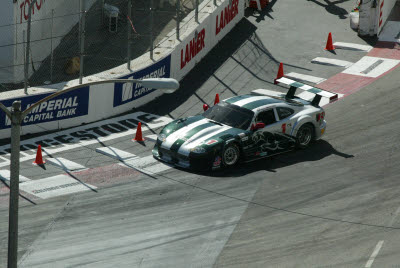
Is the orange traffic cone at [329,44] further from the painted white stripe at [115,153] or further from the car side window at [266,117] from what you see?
the painted white stripe at [115,153]

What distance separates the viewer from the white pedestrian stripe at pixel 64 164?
19.1 meters

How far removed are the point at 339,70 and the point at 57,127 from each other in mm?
10161

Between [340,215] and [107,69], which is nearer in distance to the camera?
[340,215]

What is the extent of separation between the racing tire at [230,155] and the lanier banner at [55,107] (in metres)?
5.11

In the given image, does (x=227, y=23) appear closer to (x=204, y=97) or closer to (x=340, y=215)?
(x=204, y=97)

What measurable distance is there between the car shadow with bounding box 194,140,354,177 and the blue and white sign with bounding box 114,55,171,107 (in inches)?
203

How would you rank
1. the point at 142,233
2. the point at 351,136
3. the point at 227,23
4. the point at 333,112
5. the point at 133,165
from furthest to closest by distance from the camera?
the point at 227,23
the point at 333,112
the point at 351,136
the point at 133,165
the point at 142,233

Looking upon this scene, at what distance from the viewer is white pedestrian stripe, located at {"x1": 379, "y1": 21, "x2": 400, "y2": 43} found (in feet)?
96.6

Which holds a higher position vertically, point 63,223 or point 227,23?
point 227,23

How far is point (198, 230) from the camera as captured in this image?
631 inches

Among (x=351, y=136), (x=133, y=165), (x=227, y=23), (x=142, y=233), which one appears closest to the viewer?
(x=142, y=233)

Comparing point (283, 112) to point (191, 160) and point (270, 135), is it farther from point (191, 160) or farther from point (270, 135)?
point (191, 160)

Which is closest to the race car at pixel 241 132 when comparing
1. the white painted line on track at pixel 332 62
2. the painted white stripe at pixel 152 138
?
the painted white stripe at pixel 152 138

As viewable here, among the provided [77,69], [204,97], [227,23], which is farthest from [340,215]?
[227,23]
